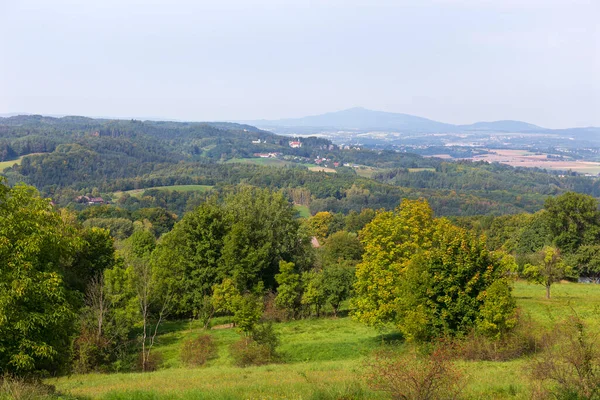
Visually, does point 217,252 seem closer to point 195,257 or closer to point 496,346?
point 195,257

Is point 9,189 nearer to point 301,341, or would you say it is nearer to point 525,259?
point 301,341

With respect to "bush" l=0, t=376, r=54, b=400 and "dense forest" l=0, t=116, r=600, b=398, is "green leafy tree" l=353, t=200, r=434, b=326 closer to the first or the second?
"dense forest" l=0, t=116, r=600, b=398

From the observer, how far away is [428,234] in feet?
80.9

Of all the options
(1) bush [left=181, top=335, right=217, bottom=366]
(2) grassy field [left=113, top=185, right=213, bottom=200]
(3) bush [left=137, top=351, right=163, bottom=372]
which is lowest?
(2) grassy field [left=113, top=185, right=213, bottom=200]

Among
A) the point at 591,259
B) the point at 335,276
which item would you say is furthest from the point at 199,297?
the point at 591,259

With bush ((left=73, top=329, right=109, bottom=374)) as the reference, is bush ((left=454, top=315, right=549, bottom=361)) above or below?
above

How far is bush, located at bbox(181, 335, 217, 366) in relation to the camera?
2412cm

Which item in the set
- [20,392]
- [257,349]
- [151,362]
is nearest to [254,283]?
[151,362]

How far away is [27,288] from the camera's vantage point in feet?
41.0

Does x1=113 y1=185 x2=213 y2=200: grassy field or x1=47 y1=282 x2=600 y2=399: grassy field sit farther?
x1=113 y1=185 x2=213 y2=200: grassy field

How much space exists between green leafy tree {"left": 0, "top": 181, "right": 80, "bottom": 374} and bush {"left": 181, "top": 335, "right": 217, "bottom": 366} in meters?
10.3

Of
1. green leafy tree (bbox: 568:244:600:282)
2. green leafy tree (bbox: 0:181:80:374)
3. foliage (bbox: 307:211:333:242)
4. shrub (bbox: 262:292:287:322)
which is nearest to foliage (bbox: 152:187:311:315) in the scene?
shrub (bbox: 262:292:287:322)

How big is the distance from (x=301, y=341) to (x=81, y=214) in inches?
3383

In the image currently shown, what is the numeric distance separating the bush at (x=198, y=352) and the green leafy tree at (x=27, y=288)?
407 inches
